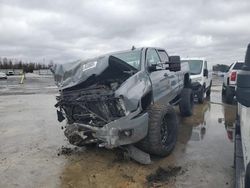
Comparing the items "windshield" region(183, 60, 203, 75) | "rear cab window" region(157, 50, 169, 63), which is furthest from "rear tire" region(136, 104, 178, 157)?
"windshield" region(183, 60, 203, 75)

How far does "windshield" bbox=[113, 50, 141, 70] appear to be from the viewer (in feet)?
23.3

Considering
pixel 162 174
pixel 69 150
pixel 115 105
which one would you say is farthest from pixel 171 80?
pixel 162 174

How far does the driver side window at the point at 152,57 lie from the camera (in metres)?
7.43

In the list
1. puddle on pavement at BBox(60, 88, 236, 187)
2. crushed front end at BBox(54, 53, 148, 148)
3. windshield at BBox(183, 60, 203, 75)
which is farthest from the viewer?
windshield at BBox(183, 60, 203, 75)

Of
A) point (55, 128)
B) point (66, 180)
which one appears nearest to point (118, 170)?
point (66, 180)

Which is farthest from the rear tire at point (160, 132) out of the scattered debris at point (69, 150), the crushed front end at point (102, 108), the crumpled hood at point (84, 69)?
the scattered debris at point (69, 150)

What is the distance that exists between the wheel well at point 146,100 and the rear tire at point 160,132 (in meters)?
0.09

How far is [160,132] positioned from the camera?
618 cm

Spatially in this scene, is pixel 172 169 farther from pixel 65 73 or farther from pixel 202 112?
pixel 202 112

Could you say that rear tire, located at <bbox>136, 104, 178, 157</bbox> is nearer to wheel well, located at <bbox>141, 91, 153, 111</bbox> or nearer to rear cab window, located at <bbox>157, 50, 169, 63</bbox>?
wheel well, located at <bbox>141, 91, 153, 111</bbox>

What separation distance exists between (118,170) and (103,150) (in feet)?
4.21

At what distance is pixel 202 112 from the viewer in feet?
39.2

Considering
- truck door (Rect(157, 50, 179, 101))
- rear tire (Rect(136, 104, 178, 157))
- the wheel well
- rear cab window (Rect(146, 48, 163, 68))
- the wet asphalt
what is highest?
rear cab window (Rect(146, 48, 163, 68))

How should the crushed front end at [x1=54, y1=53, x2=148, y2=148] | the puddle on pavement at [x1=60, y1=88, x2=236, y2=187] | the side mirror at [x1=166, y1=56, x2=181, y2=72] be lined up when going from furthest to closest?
the side mirror at [x1=166, y1=56, x2=181, y2=72] < the crushed front end at [x1=54, y1=53, x2=148, y2=148] < the puddle on pavement at [x1=60, y1=88, x2=236, y2=187]
